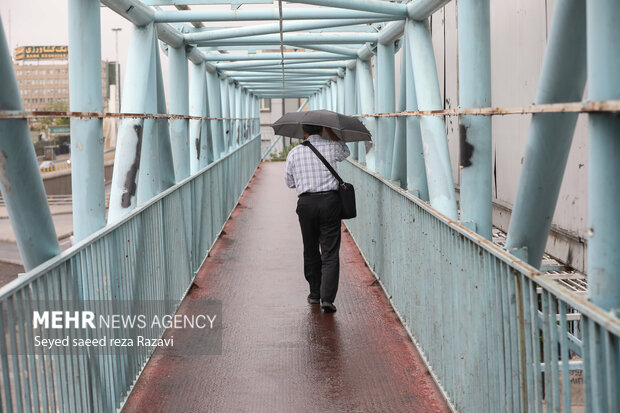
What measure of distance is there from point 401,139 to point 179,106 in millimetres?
4029

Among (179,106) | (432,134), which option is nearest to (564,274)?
(432,134)

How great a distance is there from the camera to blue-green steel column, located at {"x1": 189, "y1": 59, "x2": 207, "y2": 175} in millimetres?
14352

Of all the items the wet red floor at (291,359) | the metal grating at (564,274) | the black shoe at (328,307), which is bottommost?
the wet red floor at (291,359)

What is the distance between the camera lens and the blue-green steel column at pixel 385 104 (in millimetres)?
11312

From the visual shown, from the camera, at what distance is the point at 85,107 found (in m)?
6.32

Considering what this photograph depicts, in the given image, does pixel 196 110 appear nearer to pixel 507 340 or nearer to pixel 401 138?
pixel 401 138

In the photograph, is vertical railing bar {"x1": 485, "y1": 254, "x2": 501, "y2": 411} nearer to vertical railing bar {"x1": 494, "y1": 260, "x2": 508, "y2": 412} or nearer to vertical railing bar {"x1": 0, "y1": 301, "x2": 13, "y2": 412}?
vertical railing bar {"x1": 494, "y1": 260, "x2": 508, "y2": 412}

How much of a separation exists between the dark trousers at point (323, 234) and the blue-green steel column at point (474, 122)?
199 cm

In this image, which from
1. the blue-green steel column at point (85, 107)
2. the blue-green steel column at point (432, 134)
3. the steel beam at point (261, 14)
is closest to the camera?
the blue-green steel column at point (85, 107)

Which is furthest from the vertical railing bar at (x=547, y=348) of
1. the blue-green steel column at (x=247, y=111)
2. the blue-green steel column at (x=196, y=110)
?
the blue-green steel column at (x=247, y=111)

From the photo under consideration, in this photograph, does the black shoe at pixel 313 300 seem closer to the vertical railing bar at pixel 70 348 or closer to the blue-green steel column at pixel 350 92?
the vertical railing bar at pixel 70 348

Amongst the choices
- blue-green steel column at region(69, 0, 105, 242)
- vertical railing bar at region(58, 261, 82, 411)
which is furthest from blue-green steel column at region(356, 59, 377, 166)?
vertical railing bar at region(58, 261, 82, 411)

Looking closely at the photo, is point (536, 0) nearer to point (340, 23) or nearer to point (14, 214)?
point (340, 23)

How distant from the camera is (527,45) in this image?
27.0 ft
